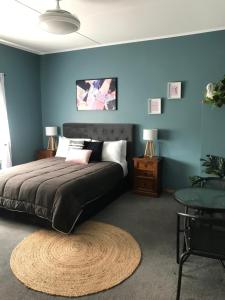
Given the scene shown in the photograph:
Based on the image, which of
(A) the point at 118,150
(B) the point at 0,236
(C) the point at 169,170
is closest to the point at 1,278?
(B) the point at 0,236

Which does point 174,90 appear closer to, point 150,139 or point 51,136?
point 150,139

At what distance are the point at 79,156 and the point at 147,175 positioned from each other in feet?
3.88

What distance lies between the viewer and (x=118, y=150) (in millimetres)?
4211

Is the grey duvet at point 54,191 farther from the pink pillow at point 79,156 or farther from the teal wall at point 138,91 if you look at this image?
the teal wall at point 138,91

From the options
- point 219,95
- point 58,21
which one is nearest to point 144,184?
point 219,95

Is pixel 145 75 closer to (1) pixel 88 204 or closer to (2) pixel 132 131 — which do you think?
(2) pixel 132 131

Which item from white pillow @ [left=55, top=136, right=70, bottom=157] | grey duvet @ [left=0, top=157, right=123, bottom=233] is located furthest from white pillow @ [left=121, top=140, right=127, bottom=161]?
white pillow @ [left=55, top=136, right=70, bottom=157]

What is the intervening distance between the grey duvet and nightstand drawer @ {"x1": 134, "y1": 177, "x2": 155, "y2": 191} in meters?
0.83

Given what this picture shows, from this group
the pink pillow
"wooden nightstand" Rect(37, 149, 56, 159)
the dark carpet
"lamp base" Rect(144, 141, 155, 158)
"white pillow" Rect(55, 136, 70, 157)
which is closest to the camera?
the dark carpet

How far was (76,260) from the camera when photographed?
90.7 inches

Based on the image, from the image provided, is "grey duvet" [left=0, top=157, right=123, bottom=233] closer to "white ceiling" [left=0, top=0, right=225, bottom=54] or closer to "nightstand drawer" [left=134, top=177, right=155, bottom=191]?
"nightstand drawer" [left=134, top=177, right=155, bottom=191]

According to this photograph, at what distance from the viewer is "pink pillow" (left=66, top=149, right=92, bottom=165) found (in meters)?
3.97

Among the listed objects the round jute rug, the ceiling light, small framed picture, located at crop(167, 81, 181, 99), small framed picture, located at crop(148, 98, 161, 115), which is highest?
the ceiling light

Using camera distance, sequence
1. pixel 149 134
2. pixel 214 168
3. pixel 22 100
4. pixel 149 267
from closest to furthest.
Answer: pixel 149 267 < pixel 214 168 < pixel 149 134 < pixel 22 100
